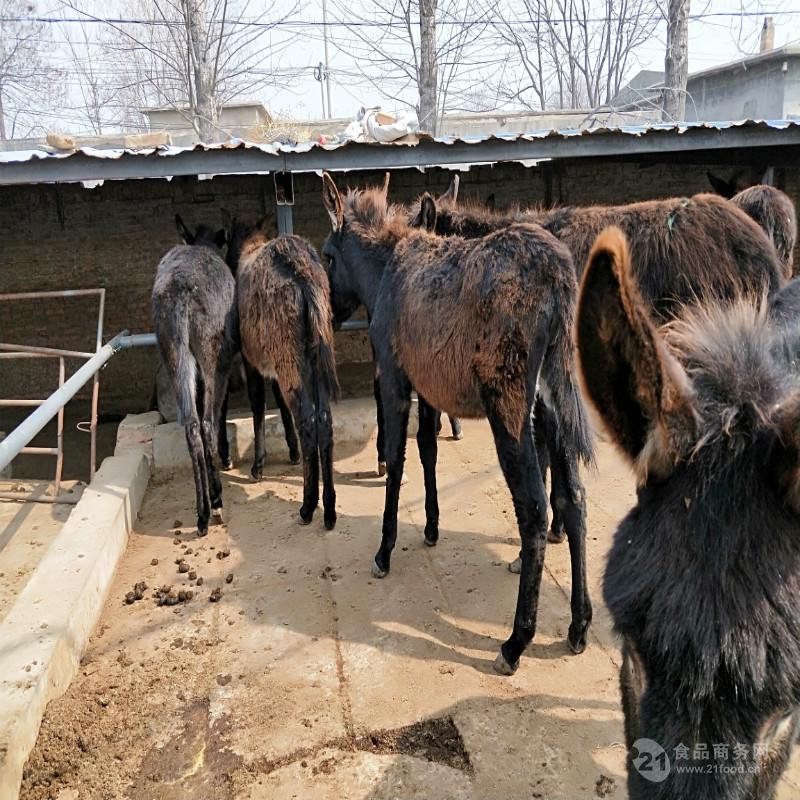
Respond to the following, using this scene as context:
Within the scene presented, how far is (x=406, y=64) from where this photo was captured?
18.3 meters

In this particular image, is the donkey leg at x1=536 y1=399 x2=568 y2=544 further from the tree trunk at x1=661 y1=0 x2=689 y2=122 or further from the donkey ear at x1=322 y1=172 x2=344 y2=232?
the tree trunk at x1=661 y1=0 x2=689 y2=122

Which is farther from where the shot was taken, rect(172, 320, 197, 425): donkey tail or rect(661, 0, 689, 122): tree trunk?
rect(661, 0, 689, 122): tree trunk

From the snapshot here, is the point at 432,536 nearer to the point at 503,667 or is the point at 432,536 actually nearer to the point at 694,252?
the point at 503,667

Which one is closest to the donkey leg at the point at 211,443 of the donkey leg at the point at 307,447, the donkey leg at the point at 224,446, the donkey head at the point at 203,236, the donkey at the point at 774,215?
the donkey leg at the point at 307,447

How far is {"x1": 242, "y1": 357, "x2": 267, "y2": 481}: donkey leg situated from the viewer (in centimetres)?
592

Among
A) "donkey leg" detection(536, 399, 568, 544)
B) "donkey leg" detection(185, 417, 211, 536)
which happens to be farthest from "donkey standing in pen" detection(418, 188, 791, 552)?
"donkey leg" detection(185, 417, 211, 536)

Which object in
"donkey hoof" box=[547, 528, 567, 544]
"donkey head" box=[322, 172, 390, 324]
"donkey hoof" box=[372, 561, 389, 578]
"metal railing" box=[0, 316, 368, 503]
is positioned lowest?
"donkey hoof" box=[372, 561, 389, 578]

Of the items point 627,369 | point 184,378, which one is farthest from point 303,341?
point 627,369

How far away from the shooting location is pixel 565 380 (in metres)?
3.21

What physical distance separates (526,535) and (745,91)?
97.8 ft

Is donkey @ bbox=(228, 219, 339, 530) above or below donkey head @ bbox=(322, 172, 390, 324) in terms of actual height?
below

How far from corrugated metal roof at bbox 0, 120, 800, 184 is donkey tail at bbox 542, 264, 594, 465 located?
320 cm

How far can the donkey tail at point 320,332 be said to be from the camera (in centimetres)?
482

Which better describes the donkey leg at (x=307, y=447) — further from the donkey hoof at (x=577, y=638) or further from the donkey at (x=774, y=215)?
the donkey at (x=774, y=215)
